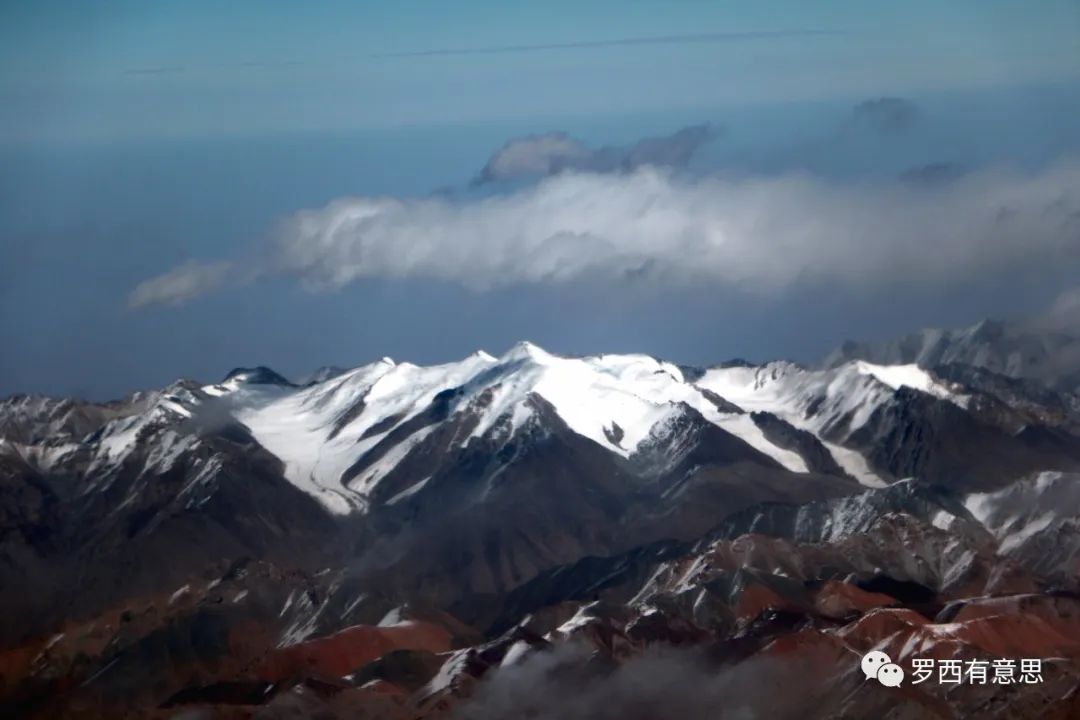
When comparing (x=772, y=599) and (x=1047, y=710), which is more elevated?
(x=1047, y=710)

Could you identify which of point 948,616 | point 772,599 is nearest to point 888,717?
point 948,616

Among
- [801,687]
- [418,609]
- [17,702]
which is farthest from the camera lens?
[418,609]

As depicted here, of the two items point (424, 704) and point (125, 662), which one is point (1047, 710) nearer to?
point (424, 704)

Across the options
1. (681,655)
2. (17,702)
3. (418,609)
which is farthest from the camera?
(418,609)

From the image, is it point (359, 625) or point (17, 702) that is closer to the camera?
point (17, 702)

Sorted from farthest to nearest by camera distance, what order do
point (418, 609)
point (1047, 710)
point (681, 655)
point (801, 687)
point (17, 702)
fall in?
point (418, 609)
point (17, 702)
point (681, 655)
point (801, 687)
point (1047, 710)

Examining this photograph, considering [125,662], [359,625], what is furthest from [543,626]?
[125,662]

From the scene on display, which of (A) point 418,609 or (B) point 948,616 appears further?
(A) point 418,609

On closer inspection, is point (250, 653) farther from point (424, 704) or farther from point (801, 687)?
point (801, 687)

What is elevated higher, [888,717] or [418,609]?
[888,717]
